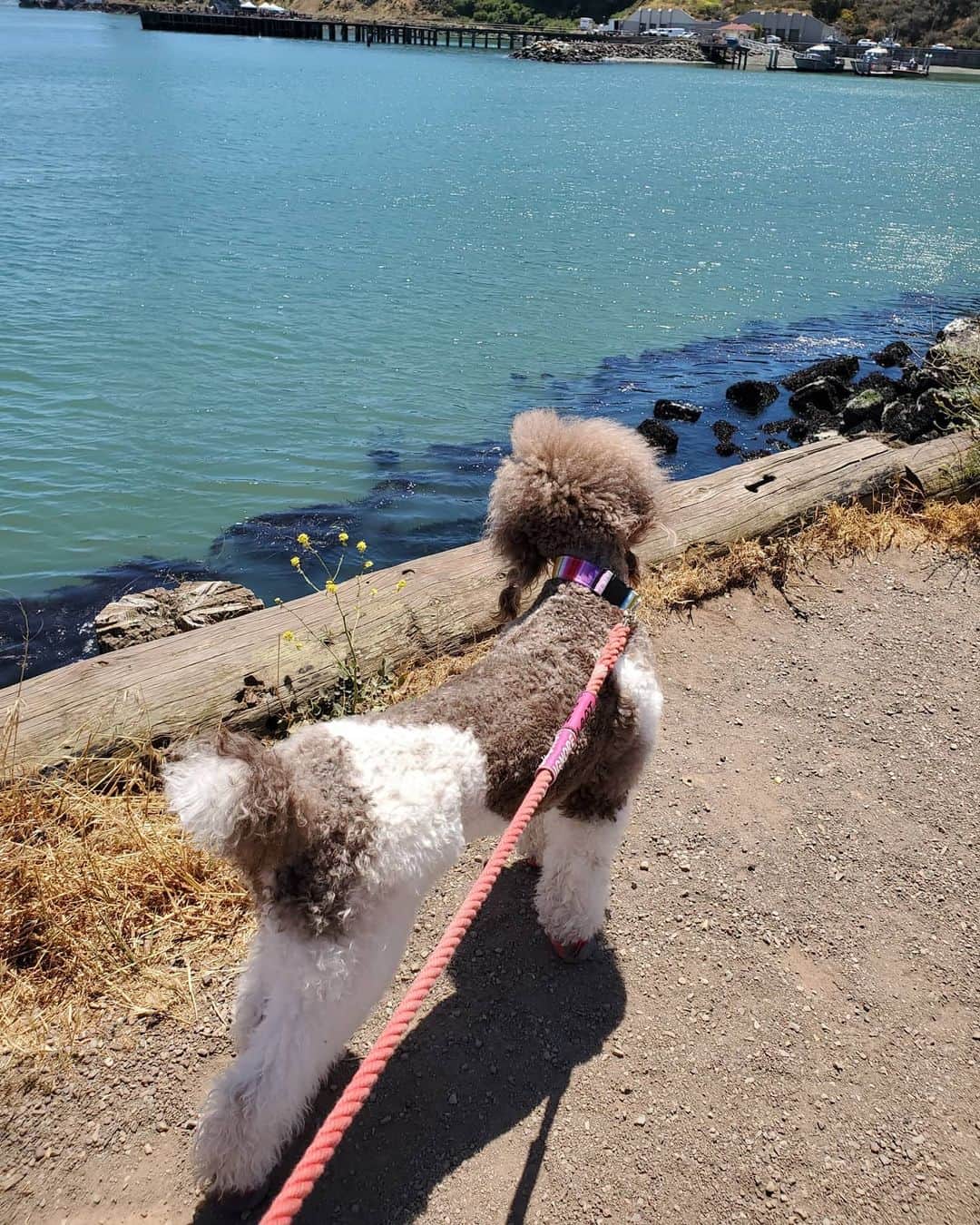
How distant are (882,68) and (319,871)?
10800cm

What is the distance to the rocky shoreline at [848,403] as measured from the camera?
10266 millimetres

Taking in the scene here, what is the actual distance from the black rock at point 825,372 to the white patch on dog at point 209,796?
12944 millimetres

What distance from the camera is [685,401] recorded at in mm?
12547

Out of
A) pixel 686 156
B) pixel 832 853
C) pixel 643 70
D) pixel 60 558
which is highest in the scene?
pixel 643 70

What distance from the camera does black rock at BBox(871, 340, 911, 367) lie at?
1442 centimetres

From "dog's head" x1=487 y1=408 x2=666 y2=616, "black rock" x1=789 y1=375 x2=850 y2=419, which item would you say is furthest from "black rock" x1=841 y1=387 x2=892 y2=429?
"dog's head" x1=487 y1=408 x2=666 y2=616

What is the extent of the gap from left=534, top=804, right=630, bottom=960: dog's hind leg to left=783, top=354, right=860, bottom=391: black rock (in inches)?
457

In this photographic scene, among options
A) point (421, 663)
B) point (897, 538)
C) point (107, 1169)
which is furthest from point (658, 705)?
point (897, 538)

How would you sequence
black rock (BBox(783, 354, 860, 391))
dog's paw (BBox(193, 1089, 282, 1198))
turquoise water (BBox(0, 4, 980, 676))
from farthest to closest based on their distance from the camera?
black rock (BBox(783, 354, 860, 391))
turquoise water (BBox(0, 4, 980, 676))
dog's paw (BBox(193, 1089, 282, 1198))

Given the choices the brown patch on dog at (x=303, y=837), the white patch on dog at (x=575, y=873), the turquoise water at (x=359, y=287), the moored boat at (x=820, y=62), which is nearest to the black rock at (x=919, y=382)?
the turquoise water at (x=359, y=287)

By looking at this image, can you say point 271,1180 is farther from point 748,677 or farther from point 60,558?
point 60,558

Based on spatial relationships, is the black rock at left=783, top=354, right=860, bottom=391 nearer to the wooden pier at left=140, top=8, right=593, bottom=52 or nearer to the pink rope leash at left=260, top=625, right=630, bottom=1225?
the pink rope leash at left=260, top=625, right=630, bottom=1225

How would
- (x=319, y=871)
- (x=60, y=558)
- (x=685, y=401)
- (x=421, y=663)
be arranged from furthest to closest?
1. (x=685, y=401)
2. (x=60, y=558)
3. (x=421, y=663)
4. (x=319, y=871)

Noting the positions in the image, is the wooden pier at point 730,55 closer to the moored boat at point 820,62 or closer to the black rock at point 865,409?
the moored boat at point 820,62
